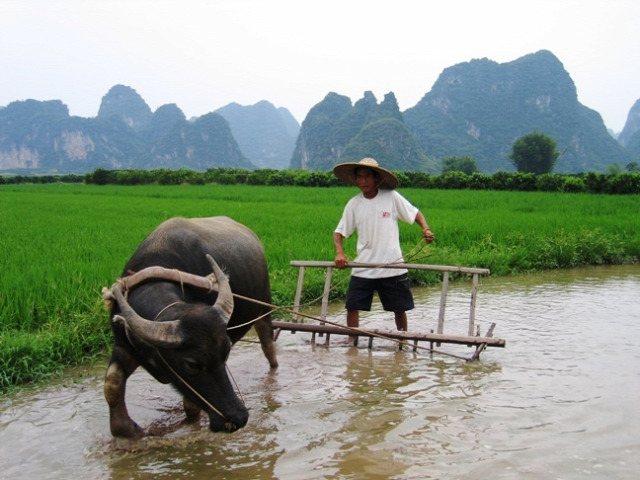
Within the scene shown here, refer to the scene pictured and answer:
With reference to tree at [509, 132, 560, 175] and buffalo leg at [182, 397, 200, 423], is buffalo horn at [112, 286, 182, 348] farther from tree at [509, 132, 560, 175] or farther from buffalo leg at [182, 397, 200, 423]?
tree at [509, 132, 560, 175]

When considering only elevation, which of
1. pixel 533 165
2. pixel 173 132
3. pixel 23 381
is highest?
pixel 173 132

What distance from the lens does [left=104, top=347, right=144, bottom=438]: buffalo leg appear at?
9.12 ft

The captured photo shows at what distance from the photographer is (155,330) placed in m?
2.44

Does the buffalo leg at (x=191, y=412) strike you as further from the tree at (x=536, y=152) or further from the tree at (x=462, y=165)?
the tree at (x=536, y=152)

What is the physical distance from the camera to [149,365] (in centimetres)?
270

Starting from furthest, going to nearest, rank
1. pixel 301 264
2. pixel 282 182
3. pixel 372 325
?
pixel 282 182
pixel 372 325
pixel 301 264

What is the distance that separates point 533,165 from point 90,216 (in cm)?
4327

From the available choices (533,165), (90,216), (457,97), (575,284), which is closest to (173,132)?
(457,97)

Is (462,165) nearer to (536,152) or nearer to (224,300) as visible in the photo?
(536,152)

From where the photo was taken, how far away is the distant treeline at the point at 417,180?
787 inches

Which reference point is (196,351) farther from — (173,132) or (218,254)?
(173,132)

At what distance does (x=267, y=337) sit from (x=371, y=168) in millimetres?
1395

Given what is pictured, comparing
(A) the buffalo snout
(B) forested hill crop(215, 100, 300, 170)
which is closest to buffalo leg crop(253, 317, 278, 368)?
(A) the buffalo snout

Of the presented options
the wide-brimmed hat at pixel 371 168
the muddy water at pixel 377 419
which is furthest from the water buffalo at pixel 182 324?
the wide-brimmed hat at pixel 371 168
